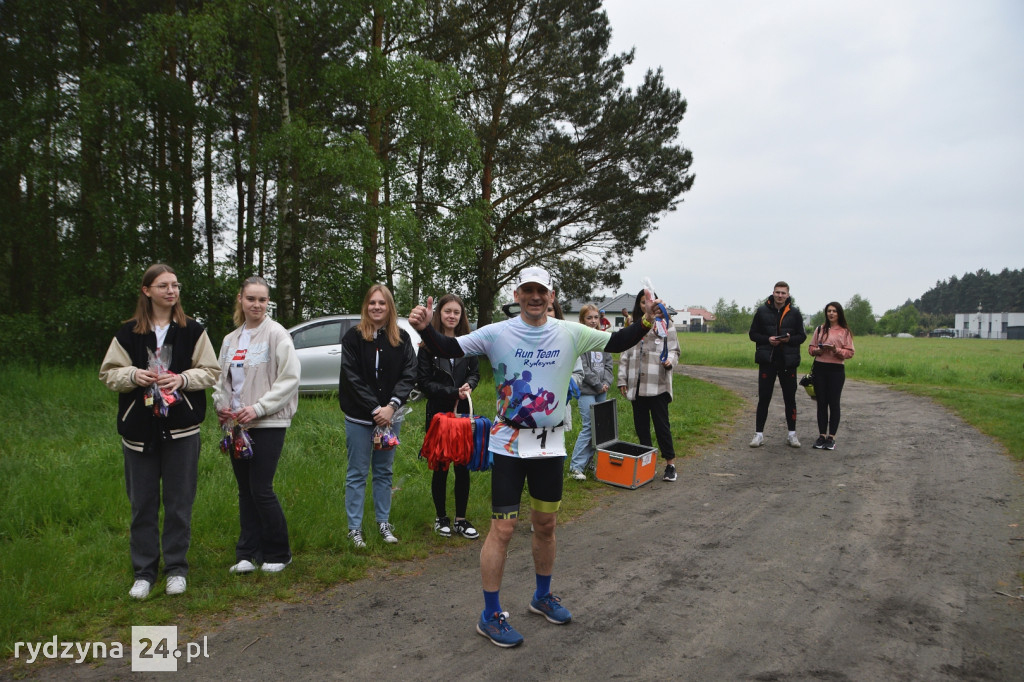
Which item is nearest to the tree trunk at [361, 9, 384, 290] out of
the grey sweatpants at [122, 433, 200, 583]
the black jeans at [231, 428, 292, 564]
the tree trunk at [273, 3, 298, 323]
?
the tree trunk at [273, 3, 298, 323]

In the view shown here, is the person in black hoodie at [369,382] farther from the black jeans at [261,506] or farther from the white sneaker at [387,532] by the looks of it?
the black jeans at [261,506]

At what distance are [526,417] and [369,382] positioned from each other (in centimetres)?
181

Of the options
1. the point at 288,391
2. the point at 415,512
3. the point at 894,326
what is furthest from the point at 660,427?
the point at 894,326

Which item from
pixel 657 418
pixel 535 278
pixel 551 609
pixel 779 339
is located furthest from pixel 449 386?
pixel 779 339

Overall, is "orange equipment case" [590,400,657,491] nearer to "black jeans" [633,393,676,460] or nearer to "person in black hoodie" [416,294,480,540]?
"black jeans" [633,393,676,460]

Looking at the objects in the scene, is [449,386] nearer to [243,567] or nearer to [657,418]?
[243,567]

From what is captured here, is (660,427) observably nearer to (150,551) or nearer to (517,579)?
(517,579)

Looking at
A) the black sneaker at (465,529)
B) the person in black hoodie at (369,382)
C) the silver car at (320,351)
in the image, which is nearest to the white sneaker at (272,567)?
the person in black hoodie at (369,382)

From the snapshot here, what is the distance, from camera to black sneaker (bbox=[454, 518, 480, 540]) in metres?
5.32

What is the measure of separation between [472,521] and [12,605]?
3283 mm

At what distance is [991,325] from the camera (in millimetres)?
100375

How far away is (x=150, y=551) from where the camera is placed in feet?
13.5

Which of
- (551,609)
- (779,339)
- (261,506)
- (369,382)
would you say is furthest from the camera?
(779,339)

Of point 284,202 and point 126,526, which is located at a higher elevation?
point 284,202
